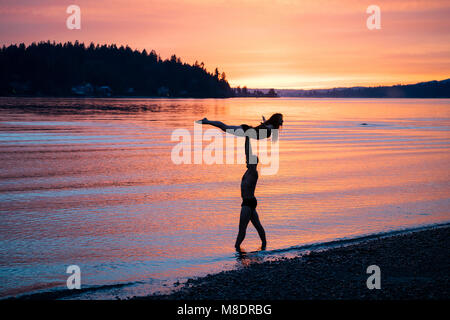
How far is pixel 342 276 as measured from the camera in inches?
306

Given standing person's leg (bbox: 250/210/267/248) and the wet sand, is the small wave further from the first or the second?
standing person's leg (bbox: 250/210/267/248)

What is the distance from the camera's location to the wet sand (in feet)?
22.5

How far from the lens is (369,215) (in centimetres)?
1341

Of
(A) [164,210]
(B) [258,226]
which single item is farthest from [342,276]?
(A) [164,210]

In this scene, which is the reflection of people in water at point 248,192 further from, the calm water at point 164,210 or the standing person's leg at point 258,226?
the calm water at point 164,210

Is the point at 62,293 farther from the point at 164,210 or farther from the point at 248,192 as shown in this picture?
the point at 164,210

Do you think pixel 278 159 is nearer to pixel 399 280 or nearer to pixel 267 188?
pixel 267 188

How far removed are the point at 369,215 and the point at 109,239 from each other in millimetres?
7209

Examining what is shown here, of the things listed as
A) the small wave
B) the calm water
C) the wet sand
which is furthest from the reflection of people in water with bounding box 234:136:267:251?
the small wave

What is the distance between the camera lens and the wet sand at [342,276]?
686 cm

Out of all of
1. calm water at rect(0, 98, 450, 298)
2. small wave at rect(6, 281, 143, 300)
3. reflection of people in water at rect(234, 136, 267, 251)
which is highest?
reflection of people in water at rect(234, 136, 267, 251)

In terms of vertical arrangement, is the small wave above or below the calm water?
below

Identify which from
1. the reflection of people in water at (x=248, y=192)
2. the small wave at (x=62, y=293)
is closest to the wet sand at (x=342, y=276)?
the small wave at (x=62, y=293)

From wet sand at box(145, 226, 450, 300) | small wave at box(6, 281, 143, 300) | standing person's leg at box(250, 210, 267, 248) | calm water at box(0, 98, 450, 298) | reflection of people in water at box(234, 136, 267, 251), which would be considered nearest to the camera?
wet sand at box(145, 226, 450, 300)
